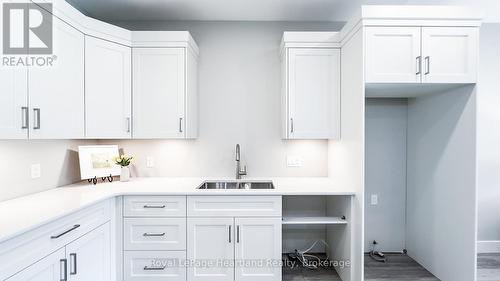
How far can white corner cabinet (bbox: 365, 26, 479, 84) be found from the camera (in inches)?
75.5

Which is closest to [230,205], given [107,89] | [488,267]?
[107,89]

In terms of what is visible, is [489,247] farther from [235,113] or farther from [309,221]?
[235,113]

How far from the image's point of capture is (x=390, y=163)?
278 centimetres

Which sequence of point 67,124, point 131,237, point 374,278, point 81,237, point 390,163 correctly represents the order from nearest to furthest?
point 81,237, point 67,124, point 131,237, point 374,278, point 390,163

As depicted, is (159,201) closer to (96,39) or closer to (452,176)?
(96,39)

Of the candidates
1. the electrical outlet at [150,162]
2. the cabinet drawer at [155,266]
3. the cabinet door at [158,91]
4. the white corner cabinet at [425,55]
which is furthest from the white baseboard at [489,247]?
the electrical outlet at [150,162]

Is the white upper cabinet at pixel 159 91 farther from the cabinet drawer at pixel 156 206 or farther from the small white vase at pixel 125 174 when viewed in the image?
the cabinet drawer at pixel 156 206

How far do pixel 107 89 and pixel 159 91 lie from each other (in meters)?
0.43

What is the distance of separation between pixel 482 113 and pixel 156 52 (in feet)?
11.5

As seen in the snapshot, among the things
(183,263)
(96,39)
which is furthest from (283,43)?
(183,263)

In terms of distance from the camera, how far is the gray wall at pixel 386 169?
9.07ft

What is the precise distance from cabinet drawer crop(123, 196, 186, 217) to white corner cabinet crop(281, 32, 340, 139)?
46.4 inches

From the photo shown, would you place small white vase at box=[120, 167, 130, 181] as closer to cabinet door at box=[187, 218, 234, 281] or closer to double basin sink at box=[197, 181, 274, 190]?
double basin sink at box=[197, 181, 274, 190]

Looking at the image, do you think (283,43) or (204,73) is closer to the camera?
(283,43)
